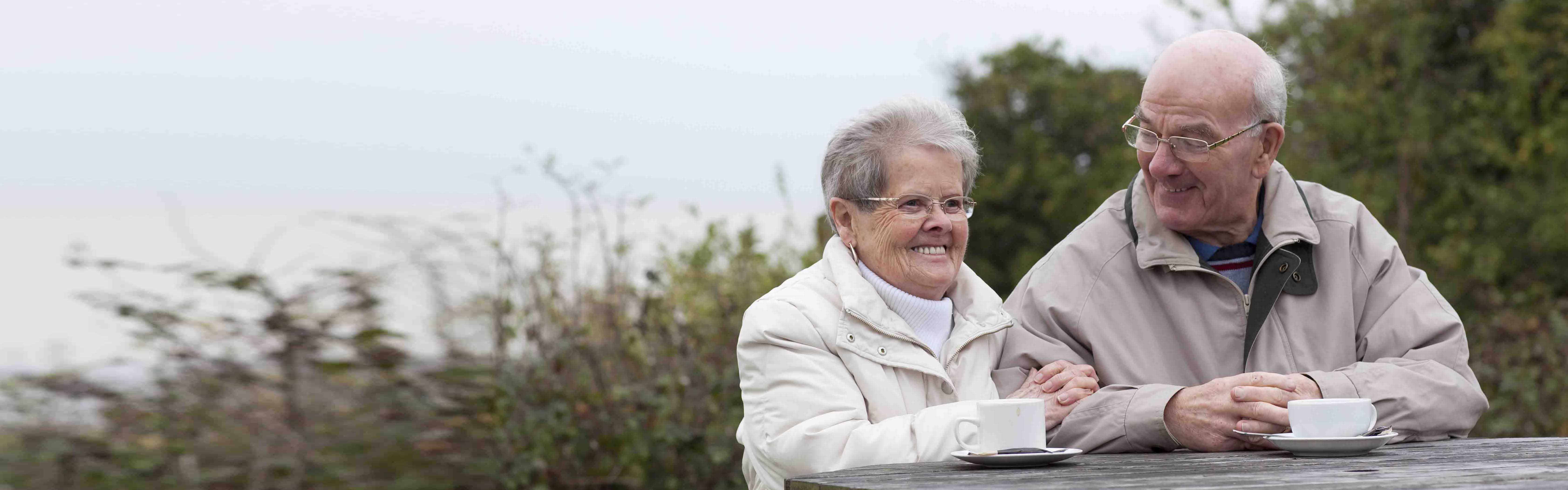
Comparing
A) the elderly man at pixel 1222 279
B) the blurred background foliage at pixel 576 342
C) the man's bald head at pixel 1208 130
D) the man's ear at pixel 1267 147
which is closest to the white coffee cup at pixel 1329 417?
the elderly man at pixel 1222 279

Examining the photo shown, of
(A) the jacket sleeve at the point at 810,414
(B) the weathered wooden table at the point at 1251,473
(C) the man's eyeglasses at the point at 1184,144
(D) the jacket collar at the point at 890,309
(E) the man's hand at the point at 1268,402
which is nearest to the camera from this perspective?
(B) the weathered wooden table at the point at 1251,473

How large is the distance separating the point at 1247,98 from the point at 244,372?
2.87m

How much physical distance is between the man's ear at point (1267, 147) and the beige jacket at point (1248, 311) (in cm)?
8

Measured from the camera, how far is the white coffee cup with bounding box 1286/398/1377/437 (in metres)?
2.54

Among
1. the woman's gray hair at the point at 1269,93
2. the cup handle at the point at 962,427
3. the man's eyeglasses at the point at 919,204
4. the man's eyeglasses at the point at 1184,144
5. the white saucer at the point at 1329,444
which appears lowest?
the white saucer at the point at 1329,444

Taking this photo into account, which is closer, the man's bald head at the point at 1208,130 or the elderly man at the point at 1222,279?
the elderly man at the point at 1222,279

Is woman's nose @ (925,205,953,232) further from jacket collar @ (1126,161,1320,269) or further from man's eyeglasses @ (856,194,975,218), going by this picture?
jacket collar @ (1126,161,1320,269)

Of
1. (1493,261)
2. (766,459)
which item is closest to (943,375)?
(766,459)

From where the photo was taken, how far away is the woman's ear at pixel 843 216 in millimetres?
3053

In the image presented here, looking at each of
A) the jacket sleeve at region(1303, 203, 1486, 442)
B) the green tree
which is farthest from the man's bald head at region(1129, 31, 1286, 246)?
the green tree

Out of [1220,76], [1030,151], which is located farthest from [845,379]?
[1030,151]

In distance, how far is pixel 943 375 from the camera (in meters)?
2.89

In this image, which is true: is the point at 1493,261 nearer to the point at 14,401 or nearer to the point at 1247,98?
the point at 1247,98

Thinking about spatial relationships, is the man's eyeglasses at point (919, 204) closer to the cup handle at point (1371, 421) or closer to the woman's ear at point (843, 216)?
the woman's ear at point (843, 216)
